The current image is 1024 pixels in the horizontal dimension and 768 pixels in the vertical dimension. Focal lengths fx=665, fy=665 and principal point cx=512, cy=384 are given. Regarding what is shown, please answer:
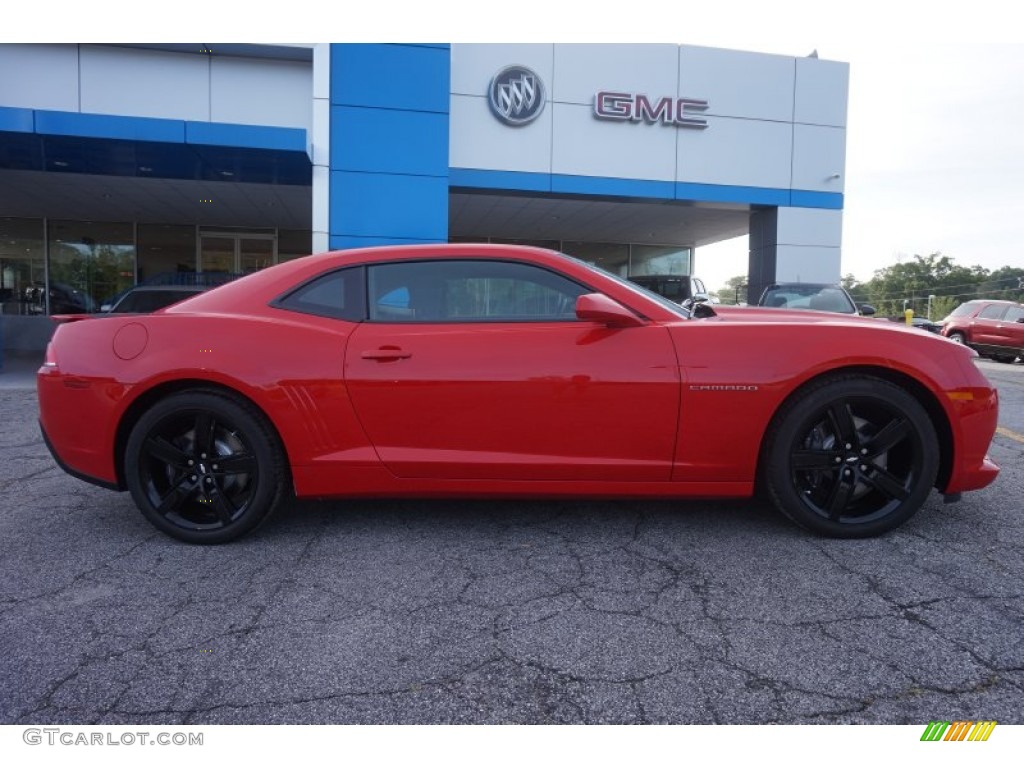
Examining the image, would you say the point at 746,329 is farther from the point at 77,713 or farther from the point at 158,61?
the point at 158,61

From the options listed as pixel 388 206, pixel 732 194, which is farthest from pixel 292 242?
pixel 732 194

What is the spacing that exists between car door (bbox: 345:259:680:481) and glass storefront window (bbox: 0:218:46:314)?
58.4ft

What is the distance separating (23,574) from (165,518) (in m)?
0.54

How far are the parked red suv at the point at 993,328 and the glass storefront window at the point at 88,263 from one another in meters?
20.3

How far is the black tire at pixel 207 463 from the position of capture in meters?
2.96

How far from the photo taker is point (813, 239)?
44.1ft

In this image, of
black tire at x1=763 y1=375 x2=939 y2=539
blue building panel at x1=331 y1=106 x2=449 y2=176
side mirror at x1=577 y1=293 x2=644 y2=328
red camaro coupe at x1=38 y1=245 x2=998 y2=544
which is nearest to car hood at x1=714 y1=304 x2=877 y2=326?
red camaro coupe at x1=38 y1=245 x2=998 y2=544

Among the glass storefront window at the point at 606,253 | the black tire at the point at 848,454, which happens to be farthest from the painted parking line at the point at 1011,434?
the glass storefront window at the point at 606,253

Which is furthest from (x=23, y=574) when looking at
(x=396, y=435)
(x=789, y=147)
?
(x=789, y=147)

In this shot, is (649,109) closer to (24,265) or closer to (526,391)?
(526,391)

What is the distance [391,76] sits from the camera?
33.3 feet

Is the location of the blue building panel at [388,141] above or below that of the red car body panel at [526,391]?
above

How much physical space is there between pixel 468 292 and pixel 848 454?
6.05 ft
